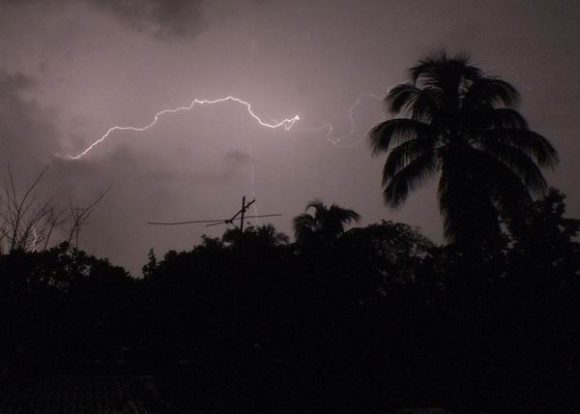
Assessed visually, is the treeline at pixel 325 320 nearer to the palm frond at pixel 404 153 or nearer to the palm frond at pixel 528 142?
the palm frond at pixel 404 153

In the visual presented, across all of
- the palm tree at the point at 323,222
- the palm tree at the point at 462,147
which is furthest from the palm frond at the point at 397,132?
the palm tree at the point at 323,222

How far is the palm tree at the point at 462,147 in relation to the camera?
15.4m

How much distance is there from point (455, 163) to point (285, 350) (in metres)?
7.57

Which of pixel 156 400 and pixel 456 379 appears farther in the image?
pixel 156 400

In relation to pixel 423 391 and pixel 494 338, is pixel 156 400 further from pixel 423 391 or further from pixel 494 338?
pixel 494 338

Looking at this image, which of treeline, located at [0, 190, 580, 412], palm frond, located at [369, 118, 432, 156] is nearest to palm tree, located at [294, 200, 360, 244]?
treeline, located at [0, 190, 580, 412]

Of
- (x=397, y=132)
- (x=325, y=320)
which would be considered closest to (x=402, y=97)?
(x=397, y=132)

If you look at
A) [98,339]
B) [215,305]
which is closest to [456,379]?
[215,305]

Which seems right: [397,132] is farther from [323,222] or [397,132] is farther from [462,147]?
[323,222]

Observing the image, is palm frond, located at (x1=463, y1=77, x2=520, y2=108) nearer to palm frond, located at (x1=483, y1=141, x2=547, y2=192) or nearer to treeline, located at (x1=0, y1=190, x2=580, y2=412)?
palm frond, located at (x1=483, y1=141, x2=547, y2=192)

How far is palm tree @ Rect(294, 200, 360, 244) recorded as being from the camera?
28583mm

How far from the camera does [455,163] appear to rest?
15742 millimetres

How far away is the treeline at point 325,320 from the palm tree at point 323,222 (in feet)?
7.17

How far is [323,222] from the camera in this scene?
95.6ft
